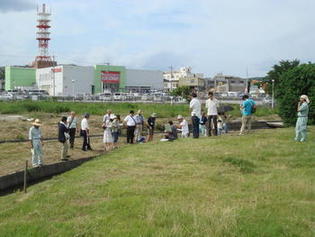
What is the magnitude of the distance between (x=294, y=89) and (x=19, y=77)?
82906mm

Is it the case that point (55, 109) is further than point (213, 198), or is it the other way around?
point (55, 109)

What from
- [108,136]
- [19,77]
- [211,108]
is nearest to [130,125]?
[108,136]

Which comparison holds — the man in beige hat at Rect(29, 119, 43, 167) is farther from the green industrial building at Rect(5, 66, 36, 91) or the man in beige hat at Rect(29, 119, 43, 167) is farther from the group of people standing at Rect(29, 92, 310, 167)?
the green industrial building at Rect(5, 66, 36, 91)

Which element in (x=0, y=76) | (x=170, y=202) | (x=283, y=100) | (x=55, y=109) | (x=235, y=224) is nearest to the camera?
(x=235, y=224)

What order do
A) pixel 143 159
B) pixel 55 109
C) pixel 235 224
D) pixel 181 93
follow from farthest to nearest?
pixel 181 93 → pixel 55 109 → pixel 143 159 → pixel 235 224

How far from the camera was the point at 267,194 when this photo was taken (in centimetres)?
812

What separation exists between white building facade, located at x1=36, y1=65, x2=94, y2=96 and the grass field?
233 ft

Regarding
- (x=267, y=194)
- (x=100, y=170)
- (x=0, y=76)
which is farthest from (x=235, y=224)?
(x=0, y=76)

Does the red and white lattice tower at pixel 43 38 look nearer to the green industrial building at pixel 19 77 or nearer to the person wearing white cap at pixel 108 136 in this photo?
the green industrial building at pixel 19 77

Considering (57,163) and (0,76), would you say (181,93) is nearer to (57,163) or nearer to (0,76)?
(57,163)

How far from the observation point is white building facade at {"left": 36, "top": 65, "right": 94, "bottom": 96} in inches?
3248

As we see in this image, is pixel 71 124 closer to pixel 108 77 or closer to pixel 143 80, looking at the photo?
pixel 108 77

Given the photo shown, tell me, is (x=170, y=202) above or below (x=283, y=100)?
below

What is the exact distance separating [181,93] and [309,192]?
243ft
